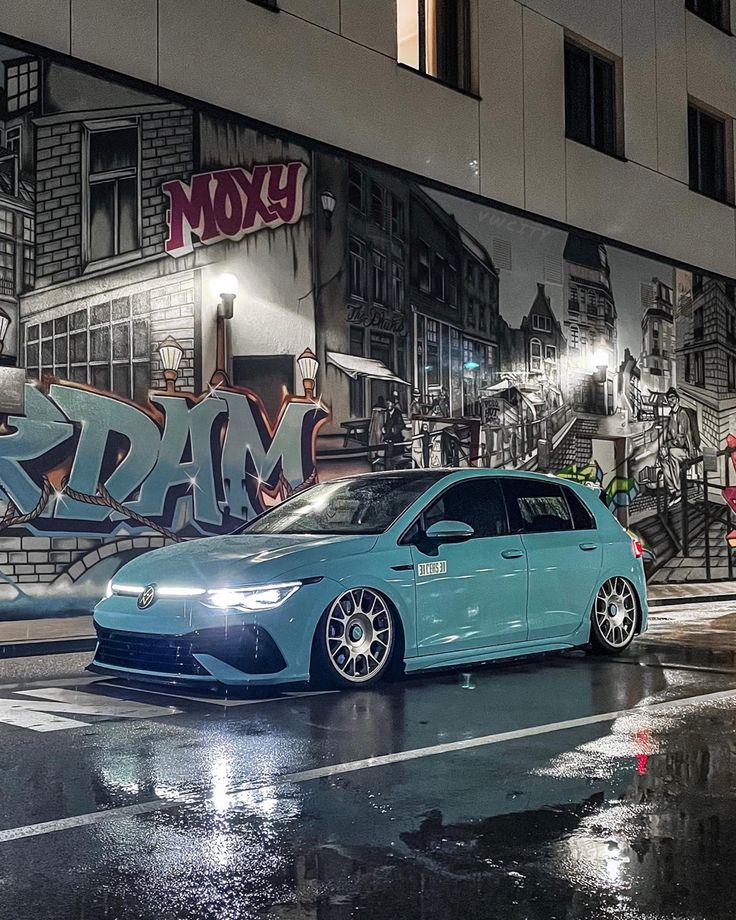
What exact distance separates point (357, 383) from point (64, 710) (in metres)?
10.0

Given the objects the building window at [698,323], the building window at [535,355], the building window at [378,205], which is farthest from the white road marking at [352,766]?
the building window at [698,323]

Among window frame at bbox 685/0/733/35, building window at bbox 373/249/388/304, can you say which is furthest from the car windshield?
window frame at bbox 685/0/733/35

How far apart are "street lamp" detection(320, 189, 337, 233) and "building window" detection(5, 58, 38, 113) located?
423 cm

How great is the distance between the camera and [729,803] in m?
4.97

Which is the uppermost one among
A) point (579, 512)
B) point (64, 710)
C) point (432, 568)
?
point (579, 512)

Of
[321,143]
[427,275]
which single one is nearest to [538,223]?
[427,275]

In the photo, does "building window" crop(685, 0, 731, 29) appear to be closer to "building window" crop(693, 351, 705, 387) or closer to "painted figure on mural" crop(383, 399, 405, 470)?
"building window" crop(693, 351, 705, 387)

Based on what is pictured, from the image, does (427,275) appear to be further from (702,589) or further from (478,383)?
(702,589)

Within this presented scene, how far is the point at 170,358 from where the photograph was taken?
14852 mm

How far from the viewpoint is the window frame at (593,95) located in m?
21.0

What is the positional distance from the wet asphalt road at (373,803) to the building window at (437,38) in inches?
510

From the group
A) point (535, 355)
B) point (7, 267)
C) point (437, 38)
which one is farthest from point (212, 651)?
point (437, 38)

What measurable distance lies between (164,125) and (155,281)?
2.00m

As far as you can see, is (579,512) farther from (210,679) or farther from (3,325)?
(3,325)
